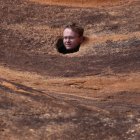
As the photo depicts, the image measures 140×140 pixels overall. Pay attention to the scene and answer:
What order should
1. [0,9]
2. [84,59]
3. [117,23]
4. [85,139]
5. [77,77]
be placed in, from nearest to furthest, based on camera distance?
[85,139] → [77,77] → [84,59] → [117,23] → [0,9]

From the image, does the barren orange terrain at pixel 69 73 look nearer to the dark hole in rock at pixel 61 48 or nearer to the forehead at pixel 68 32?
the dark hole in rock at pixel 61 48

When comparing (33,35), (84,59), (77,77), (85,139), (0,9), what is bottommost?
(85,139)

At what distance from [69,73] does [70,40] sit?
780mm

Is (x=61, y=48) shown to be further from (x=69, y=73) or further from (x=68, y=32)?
(x=69, y=73)

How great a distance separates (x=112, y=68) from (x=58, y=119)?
2609 mm

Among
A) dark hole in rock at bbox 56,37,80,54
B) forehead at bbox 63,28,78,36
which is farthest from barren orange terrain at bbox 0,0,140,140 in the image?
forehead at bbox 63,28,78,36

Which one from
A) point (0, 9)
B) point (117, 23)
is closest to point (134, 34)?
point (117, 23)

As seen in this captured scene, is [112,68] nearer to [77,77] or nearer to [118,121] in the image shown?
[77,77]

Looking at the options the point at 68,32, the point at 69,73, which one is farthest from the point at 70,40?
the point at 69,73

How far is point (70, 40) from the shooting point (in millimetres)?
6895

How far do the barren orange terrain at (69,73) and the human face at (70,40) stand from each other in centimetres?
15

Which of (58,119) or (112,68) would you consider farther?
(112,68)

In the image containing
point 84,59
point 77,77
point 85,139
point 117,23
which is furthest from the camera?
point 117,23

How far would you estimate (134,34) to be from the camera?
6.82 m
